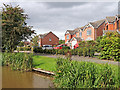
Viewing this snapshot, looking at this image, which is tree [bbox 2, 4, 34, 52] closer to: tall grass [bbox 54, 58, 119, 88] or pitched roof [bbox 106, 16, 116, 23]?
tall grass [bbox 54, 58, 119, 88]

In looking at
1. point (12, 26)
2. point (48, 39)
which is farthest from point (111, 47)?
point (48, 39)

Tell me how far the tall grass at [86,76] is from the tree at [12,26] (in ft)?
44.1

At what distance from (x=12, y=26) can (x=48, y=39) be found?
3095cm

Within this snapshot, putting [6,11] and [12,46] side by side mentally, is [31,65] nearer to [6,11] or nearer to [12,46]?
[12,46]

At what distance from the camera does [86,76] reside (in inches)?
237

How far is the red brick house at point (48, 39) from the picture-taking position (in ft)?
156

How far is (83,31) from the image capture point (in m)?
39.4

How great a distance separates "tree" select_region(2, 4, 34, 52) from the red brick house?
27613mm

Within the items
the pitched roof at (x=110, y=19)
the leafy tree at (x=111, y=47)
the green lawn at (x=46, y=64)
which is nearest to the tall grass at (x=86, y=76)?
the green lawn at (x=46, y=64)

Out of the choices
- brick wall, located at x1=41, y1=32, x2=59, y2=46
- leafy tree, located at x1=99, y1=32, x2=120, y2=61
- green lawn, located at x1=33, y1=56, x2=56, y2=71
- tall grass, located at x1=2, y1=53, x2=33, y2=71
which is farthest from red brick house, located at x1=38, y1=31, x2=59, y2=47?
leafy tree, located at x1=99, y1=32, x2=120, y2=61

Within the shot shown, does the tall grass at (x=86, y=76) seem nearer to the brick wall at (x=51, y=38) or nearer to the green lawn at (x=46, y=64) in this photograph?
the green lawn at (x=46, y=64)

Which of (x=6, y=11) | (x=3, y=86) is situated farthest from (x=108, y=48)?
(x=6, y=11)

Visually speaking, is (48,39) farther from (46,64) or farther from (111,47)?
(111,47)

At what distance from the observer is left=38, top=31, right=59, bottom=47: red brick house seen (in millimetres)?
47688
